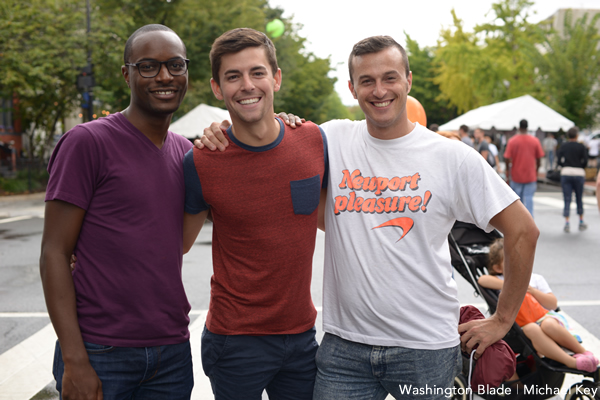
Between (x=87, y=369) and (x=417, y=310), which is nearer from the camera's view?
(x=87, y=369)

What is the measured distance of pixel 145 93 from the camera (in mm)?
2516

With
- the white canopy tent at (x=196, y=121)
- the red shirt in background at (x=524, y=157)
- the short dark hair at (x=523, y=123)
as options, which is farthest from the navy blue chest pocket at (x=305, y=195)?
the white canopy tent at (x=196, y=121)

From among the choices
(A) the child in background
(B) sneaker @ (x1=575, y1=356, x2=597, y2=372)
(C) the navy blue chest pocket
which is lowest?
(B) sneaker @ (x1=575, y1=356, x2=597, y2=372)

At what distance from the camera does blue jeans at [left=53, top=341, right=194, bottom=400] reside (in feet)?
7.62

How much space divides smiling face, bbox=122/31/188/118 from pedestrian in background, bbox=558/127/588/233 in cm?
1142

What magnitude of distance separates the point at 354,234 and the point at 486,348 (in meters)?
0.91

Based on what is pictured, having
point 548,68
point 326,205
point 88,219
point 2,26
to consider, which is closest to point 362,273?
point 326,205

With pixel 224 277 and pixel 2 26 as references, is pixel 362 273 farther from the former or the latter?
pixel 2 26

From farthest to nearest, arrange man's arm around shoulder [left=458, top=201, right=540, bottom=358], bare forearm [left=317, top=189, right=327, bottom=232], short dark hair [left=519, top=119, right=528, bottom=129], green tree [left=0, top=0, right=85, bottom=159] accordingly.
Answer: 1. green tree [left=0, top=0, right=85, bottom=159]
2. short dark hair [left=519, top=119, right=528, bottom=129]
3. bare forearm [left=317, top=189, right=327, bottom=232]
4. man's arm around shoulder [left=458, top=201, right=540, bottom=358]

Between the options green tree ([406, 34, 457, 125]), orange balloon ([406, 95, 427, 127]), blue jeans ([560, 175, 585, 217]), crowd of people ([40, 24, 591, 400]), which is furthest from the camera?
green tree ([406, 34, 457, 125])

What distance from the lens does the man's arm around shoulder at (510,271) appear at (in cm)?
245

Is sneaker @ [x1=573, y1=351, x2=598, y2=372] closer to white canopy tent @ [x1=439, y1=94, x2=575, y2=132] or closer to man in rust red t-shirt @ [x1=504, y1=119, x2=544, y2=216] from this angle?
man in rust red t-shirt @ [x1=504, y1=119, x2=544, y2=216]

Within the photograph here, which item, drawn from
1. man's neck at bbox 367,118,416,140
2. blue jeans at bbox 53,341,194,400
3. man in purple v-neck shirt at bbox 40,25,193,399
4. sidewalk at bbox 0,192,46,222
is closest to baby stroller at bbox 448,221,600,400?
man's neck at bbox 367,118,416,140

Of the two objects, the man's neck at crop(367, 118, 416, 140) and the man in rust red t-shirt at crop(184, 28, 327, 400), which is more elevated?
the man's neck at crop(367, 118, 416, 140)
